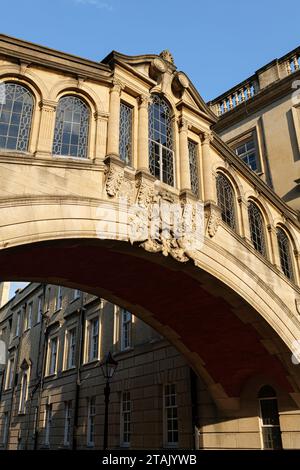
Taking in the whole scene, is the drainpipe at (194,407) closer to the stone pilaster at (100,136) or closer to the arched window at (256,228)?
the arched window at (256,228)

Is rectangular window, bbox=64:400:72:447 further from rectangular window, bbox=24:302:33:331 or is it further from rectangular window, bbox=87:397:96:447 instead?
rectangular window, bbox=24:302:33:331

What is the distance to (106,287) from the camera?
13211 mm

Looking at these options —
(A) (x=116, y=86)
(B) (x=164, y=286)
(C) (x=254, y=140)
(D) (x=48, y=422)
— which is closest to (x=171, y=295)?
(B) (x=164, y=286)

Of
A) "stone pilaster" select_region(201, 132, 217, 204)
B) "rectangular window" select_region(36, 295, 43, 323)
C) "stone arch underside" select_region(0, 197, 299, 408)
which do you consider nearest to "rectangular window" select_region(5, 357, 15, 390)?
"rectangular window" select_region(36, 295, 43, 323)

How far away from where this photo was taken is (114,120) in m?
10.3

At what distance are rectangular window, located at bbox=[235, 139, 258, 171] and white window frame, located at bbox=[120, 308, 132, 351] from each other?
9072mm

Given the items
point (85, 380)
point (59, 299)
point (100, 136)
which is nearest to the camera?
point (100, 136)

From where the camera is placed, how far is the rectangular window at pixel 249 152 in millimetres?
20809

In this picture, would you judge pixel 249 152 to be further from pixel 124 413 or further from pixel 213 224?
pixel 124 413

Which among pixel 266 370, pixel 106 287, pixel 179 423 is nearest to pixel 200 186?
pixel 106 287

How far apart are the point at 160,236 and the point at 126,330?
37.3ft

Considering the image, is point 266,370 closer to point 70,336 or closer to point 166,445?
point 166,445

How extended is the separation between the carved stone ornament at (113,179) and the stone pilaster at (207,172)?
10.2ft

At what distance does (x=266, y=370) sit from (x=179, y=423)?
4.13 m
